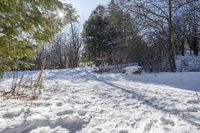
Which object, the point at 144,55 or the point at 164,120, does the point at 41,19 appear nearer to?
the point at 164,120

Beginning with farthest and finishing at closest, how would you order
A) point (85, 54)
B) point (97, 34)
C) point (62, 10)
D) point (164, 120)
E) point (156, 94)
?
point (85, 54) < point (97, 34) < point (156, 94) < point (62, 10) < point (164, 120)

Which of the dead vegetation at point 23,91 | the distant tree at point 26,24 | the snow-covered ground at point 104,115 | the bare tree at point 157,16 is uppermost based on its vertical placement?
the bare tree at point 157,16

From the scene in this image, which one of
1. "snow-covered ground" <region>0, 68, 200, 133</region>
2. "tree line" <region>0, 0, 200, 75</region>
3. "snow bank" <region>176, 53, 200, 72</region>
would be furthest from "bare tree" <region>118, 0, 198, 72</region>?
"snow-covered ground" <region>0, 68, 200, 133</region>

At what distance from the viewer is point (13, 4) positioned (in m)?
4.89

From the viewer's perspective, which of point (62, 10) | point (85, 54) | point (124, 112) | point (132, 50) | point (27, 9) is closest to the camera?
point (124, 112)

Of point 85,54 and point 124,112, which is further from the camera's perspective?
point 85,54

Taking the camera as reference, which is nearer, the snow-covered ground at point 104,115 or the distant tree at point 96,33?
the snow-covered ground at point 104,115

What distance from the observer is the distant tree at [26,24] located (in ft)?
16.3

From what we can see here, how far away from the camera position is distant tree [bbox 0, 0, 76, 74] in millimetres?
4977

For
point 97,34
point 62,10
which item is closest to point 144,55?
point 97,34

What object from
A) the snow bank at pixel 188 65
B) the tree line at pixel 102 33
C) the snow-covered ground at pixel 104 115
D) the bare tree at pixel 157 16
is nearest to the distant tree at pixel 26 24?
the tree line at pixel 102 33

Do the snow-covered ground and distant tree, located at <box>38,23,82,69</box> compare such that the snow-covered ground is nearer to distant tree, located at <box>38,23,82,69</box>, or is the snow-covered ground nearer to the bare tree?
the bare tree

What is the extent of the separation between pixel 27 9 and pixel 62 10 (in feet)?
2.61

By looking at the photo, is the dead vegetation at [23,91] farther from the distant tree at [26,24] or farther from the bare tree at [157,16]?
the bare tree at [157,16]
